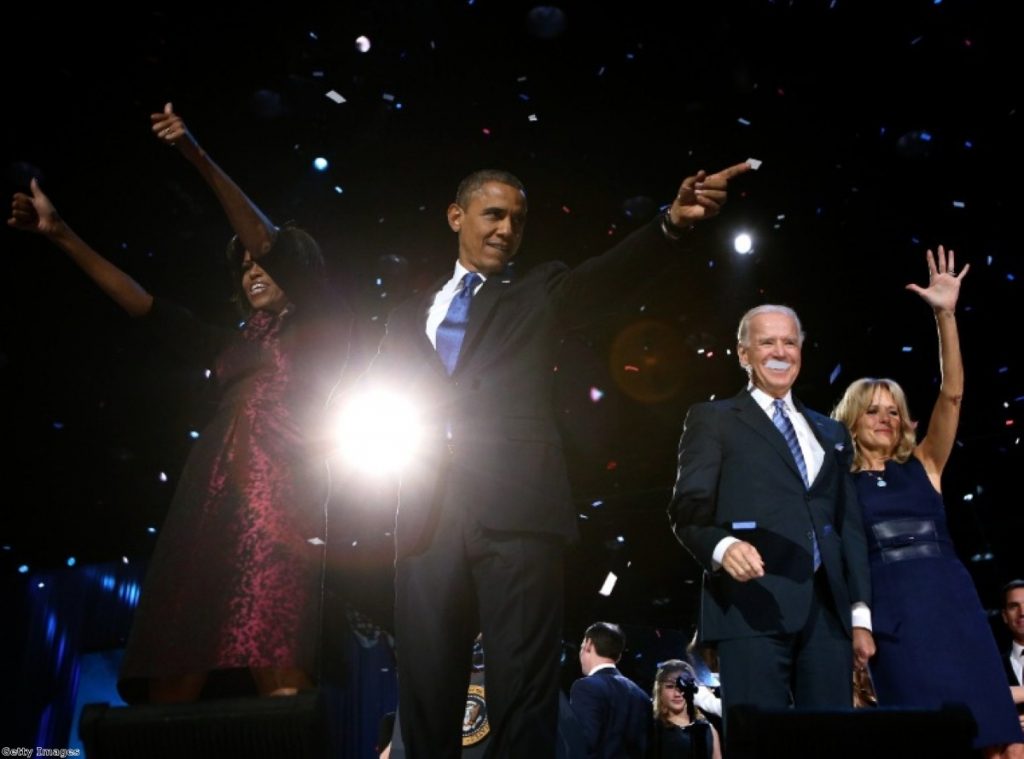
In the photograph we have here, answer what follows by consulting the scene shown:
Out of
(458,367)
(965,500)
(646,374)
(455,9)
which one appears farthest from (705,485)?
(965,500)

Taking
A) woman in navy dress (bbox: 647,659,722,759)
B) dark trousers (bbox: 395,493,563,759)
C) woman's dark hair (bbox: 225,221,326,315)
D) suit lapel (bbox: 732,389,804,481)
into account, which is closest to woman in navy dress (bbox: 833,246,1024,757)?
suit lapel (bbox: 732,389,804,481)

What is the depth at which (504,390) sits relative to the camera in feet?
6.40

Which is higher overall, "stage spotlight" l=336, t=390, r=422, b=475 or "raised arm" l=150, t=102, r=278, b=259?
"raised arm" l=150, t=102, r=278, b=259

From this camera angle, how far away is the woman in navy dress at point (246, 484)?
1.90 m

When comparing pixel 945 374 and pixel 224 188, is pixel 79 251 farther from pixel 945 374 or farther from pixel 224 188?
pixel 945 374

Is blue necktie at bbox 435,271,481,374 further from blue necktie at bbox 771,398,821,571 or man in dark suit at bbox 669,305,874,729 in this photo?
blue necktie at bbox 771,398,821,571

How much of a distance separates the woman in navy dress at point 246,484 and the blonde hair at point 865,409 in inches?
68.0

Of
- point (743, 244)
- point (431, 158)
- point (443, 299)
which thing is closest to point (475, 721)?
point (443, 299)

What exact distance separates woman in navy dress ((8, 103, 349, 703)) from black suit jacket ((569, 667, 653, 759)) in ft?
9.67

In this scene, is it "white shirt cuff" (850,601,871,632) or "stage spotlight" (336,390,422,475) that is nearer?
"stage spotlight" (336,390,422,475)

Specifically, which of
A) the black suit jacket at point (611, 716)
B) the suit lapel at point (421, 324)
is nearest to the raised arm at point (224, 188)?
the suit lapel at point (421, 324)

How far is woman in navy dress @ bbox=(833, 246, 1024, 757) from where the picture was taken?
2527mm

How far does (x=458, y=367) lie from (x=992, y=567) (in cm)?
786

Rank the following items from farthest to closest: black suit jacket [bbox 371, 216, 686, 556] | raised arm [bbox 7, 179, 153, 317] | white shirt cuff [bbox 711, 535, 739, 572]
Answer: raised arm [bbox 7, 179, 153, 317], white shirt cuff [bbox 711, 535, 739, 572], black suit jacket [bbox 371, 216, 686, 556]
